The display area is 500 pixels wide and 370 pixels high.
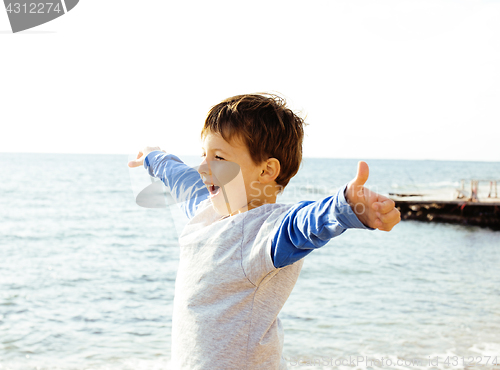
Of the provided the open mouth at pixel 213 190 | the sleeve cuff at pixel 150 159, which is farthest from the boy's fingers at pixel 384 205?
the sleeve cuff at pixel 150 159

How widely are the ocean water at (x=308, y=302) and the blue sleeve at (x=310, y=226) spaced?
2.81 ft

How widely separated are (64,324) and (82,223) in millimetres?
13754

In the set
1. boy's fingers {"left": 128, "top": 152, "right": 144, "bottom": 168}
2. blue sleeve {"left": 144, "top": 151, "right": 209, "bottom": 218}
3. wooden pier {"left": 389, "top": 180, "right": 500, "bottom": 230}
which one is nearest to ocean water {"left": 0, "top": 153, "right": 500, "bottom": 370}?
blue sleeve {"left": 144, "top": 151, "right": 209, "bottom": 218}

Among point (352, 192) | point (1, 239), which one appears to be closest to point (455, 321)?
point (352, 192)

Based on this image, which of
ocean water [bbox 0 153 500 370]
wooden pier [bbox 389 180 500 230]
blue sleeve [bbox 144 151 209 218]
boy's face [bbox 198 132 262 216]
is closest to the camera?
boy's face [bbox 198 132 262 216]

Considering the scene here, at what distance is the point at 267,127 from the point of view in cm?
138

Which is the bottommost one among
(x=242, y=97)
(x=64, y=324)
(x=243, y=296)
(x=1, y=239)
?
(x=1, y=239)

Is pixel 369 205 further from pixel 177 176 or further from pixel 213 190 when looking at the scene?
pixel 177 176

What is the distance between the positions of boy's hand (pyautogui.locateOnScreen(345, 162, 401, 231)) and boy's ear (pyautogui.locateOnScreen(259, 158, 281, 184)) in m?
0.58

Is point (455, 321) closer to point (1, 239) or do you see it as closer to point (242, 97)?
point (242, 97)

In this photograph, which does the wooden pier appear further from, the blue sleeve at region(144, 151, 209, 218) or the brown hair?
the brown hair

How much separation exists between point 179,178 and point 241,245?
0.71 metres

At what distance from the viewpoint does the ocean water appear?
5.46 m

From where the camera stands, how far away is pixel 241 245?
3.96 ft
